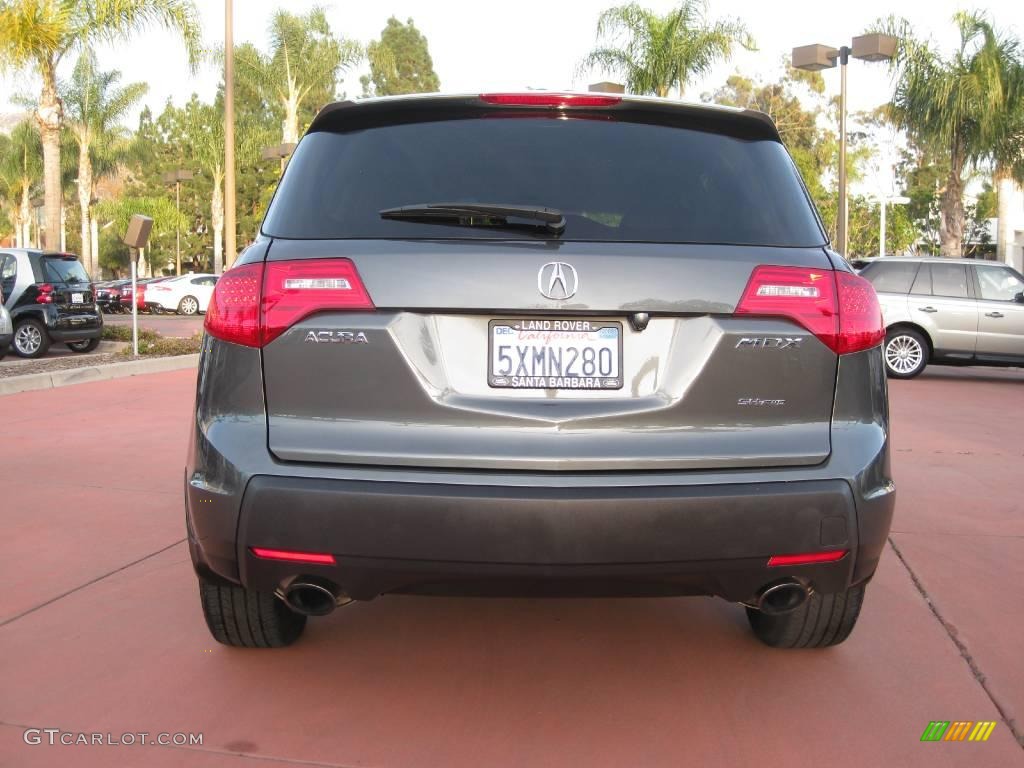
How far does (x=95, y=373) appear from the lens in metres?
12.8

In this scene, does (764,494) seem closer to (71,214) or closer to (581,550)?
(581,550)

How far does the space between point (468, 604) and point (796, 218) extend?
6.64ft

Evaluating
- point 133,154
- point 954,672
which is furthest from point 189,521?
point 133,154

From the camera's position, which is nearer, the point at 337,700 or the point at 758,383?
the point at 758,383

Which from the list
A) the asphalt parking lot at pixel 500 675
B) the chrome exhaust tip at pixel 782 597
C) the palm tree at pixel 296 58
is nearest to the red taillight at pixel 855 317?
the chrome exhaust tip at pixel 782 597

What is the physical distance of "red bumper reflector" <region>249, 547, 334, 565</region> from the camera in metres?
2.58

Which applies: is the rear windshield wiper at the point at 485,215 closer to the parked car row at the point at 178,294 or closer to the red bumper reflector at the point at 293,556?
the red bumper reflector at the point at 293,556

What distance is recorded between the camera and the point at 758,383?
2.64 m

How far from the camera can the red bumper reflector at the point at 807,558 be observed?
261 cm

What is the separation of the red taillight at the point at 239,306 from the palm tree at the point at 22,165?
57.5m

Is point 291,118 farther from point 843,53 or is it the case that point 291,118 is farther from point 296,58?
point 843,53

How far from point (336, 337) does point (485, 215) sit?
509 mm

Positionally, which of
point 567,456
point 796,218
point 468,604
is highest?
point 796,218

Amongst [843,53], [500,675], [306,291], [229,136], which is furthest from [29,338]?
[843,53]
